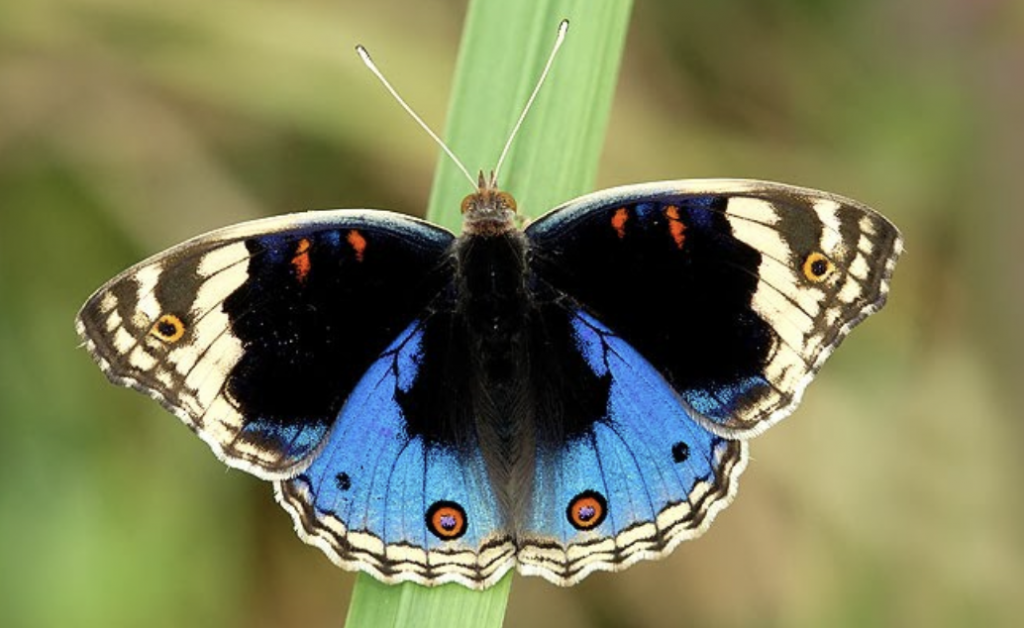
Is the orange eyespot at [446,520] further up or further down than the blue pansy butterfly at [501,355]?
further down

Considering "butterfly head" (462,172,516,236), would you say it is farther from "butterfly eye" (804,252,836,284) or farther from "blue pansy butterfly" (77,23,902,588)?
"butterfly eye" (804,252,836,284)

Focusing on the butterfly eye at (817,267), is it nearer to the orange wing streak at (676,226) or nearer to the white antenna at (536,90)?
the orange wing streak at (676,226)

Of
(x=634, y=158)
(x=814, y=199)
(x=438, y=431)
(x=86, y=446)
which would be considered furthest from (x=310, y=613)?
(x=814, y=199)

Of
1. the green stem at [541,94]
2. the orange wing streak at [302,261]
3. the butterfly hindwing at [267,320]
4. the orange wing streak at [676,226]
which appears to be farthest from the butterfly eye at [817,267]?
the orange wing streak at [302,261]

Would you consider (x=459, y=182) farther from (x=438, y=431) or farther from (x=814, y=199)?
(x=814, y=199)

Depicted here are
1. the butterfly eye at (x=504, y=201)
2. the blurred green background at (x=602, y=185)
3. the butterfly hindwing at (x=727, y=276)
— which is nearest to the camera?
the butterfly hindwing at (x=727, y=276)

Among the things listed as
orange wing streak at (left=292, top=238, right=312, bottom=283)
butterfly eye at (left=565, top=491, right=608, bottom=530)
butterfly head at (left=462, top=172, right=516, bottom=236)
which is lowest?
butterfly eye at (left=565, top=491, right=608, bottom=530)

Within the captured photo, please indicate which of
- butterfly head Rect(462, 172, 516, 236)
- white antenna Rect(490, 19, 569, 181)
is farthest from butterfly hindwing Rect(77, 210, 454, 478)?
white antenna Rect(490, 19, 569, 181)
